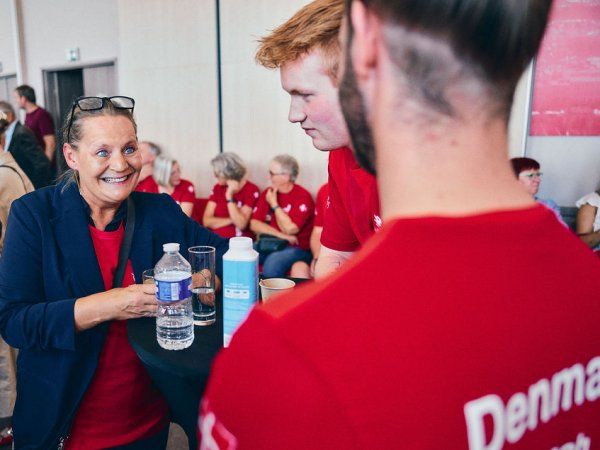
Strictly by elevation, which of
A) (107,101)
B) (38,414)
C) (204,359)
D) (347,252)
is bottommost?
(38,414)

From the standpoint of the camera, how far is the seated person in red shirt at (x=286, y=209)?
3.90m

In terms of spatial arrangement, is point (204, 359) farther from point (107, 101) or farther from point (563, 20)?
point (563, 20)

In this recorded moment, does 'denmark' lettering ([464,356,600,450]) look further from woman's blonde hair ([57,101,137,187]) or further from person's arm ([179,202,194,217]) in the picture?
person's arm ([179,202,194,217])

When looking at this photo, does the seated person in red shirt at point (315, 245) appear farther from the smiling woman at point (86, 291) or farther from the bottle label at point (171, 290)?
the bottle label at point (171, 290)

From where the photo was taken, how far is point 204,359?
1.17 metres

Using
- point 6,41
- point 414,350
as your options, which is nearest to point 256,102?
point 414,350

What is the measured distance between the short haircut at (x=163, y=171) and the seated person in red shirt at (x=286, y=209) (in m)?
0.83

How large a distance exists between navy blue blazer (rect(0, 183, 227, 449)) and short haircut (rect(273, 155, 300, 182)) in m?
2.55

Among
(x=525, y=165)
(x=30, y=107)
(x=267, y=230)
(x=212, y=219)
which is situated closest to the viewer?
(x=525, y=165)

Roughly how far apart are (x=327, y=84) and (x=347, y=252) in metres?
0.55

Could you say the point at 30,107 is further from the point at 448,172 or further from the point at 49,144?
the point at 448,172

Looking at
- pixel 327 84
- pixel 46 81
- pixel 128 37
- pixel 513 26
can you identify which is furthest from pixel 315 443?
pixel 46 81

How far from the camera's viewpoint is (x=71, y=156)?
1543 mm

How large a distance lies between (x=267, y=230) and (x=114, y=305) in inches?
106
